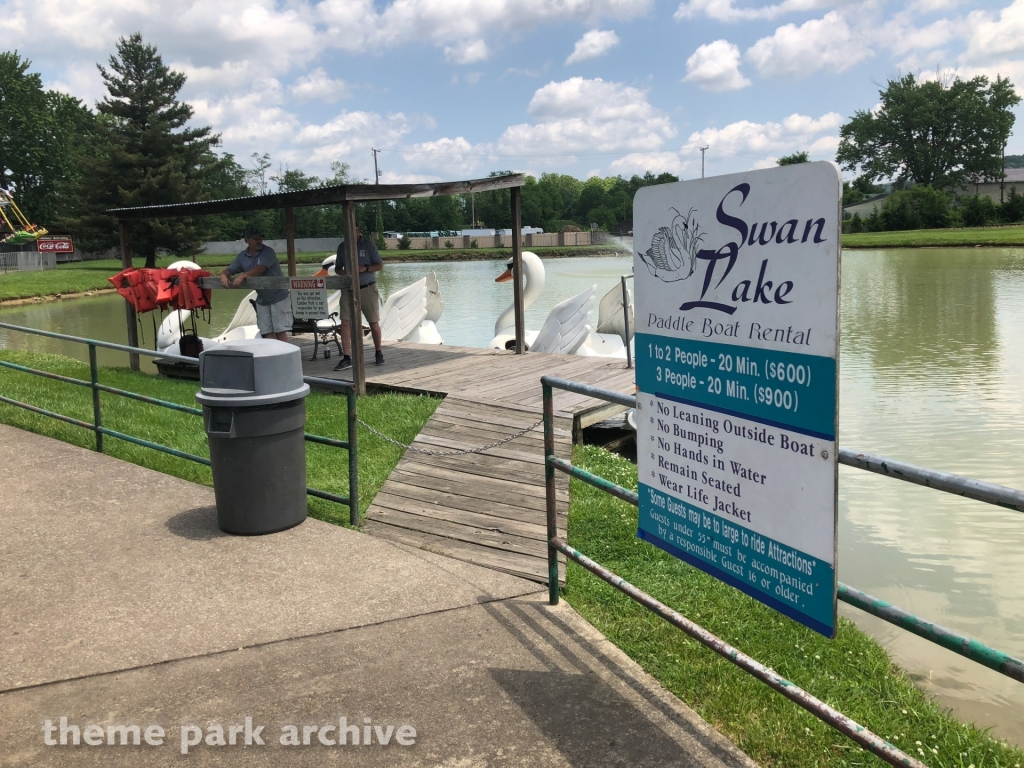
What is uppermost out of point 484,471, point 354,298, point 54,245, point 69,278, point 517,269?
point 54,245

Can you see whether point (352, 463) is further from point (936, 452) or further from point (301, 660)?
point (936, 452)

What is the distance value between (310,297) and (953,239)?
5458cm

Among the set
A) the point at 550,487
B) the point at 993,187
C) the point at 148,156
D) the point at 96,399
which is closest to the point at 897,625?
the point at 550,487

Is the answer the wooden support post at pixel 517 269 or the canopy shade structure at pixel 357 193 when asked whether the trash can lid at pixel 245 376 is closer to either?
the canopy shade structure at pixel 357 193

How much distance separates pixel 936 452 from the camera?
9539 mm

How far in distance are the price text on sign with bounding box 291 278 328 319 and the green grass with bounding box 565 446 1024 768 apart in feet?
16.7

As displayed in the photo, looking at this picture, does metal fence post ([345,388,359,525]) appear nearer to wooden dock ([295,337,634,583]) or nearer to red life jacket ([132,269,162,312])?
wooden dock ([295,337,634,583])

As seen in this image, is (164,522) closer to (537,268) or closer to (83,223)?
(537,268)

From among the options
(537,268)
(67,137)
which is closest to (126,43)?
(67,137)

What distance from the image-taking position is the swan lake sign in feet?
8.42

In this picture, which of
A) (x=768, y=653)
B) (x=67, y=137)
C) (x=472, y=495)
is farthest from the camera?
(x=67, y=137)

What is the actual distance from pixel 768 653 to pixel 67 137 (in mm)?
88497

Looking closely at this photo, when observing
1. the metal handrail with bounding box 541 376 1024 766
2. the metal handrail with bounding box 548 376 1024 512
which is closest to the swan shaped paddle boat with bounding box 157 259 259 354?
the metal handrail with bounding box 541 376 1024 766

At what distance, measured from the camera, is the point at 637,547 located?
550 centimetres
